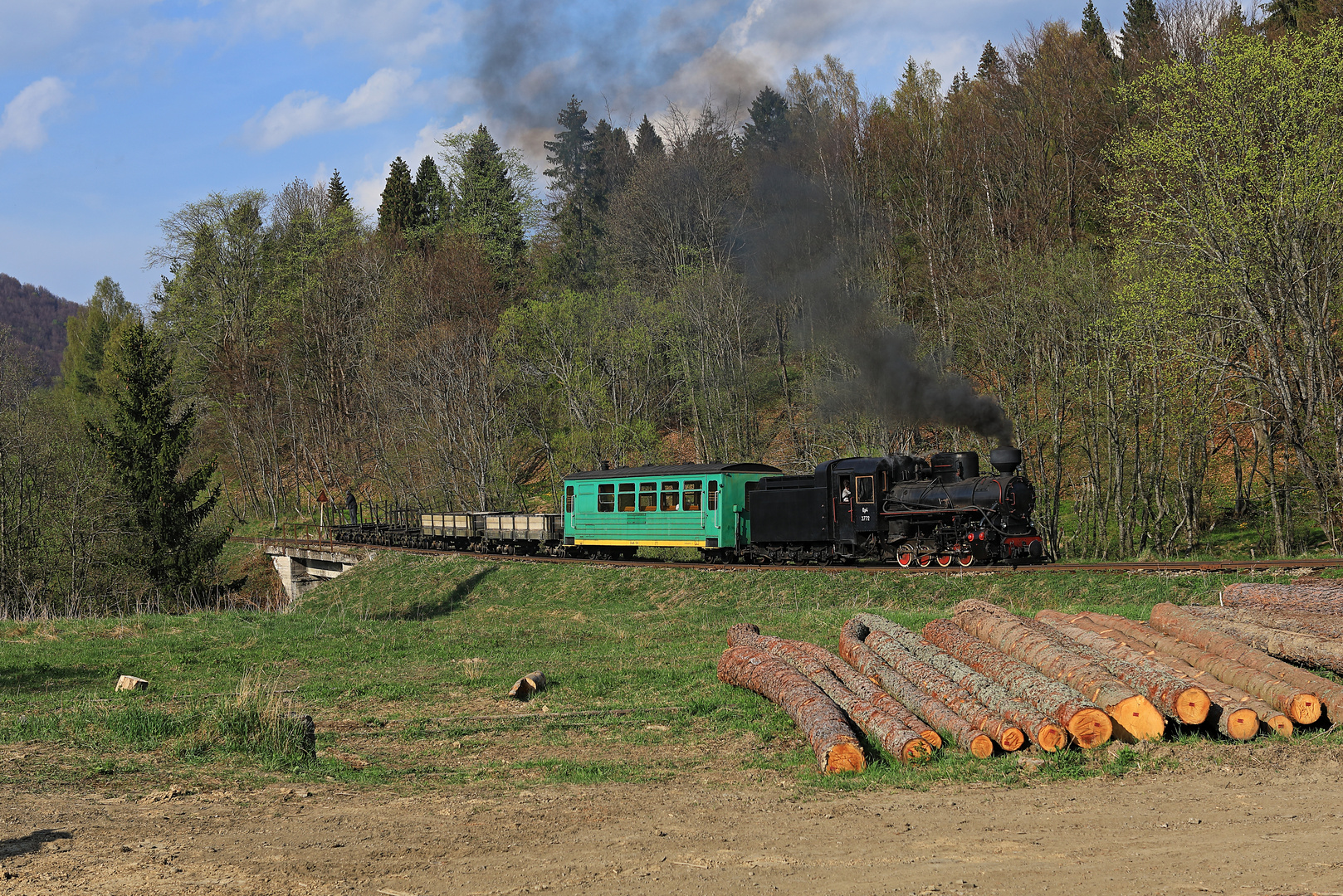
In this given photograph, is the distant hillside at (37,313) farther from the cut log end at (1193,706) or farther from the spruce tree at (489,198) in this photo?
the cut log end at (1193,706)

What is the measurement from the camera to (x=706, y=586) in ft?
79.2

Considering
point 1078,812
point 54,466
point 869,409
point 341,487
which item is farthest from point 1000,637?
point 341,487

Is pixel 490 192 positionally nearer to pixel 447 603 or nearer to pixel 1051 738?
pixel 447 603

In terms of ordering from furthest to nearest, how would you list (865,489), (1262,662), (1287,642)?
(865,489) → (1287,642) → (1262,662)

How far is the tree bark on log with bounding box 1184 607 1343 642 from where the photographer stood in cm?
1107

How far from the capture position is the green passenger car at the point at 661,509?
1105 inches

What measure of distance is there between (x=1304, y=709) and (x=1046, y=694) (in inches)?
93.8

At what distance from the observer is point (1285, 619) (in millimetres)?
11742

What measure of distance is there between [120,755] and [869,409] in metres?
24.4

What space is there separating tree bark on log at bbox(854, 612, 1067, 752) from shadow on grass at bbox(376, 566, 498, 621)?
1867 centimetres

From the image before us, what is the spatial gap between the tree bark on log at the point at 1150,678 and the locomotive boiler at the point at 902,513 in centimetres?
1052

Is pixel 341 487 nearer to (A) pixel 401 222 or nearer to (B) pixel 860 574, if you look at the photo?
(A) pixel 401 222

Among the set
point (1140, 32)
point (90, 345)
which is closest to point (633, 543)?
point (1140, 32)

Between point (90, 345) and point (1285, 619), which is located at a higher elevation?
point (90, 345)
